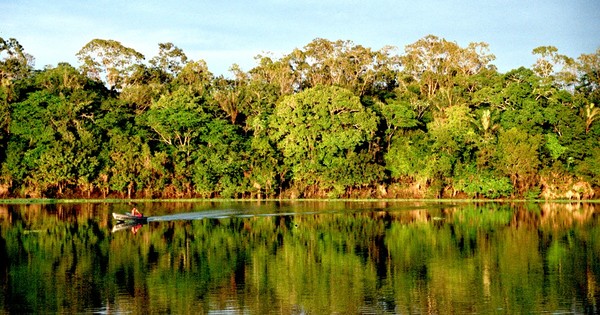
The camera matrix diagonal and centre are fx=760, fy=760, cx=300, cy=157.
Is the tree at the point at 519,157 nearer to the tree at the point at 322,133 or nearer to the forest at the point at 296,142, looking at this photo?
the forest at the point at 296,142

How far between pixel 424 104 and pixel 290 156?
1259 centimetres

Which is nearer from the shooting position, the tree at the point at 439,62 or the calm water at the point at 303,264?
the calm water at the point at 303,264

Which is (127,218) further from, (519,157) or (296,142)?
(519,157)

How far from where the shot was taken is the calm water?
60.8 feet

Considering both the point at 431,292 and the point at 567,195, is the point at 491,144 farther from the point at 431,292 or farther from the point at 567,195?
the point at 431,292

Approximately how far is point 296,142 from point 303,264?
122 feet

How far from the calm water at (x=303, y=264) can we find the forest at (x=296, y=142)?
15876 mm

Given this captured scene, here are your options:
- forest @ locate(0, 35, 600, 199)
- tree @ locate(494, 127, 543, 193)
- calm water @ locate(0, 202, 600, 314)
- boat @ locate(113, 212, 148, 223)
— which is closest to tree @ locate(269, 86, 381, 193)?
forest @ locate(0, 35, 600, 199)

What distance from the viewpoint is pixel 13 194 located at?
5906 cm

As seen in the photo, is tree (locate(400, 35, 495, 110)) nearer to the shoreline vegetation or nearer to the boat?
the shoreline vegetation

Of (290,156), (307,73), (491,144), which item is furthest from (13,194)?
(491,144)

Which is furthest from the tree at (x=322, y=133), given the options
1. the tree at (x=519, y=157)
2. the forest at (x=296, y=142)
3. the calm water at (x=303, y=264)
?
the calm water at (x=303, y=264)

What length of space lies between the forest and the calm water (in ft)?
52.1

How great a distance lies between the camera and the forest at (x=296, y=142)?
59.4 meters
